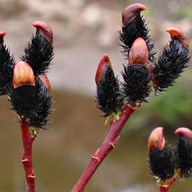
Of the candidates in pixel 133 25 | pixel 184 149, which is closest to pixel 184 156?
pixel 184 149

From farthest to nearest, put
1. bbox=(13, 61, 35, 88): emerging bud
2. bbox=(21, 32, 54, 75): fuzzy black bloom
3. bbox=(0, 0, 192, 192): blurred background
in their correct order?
bbox=(0, 0, 192, 192): blurred background → bbox=(21, 32, 54, 75): fuzzy black bloom → bbox=(13, 61, 35, 88): emerging bud

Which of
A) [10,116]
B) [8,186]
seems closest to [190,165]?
[8,186]

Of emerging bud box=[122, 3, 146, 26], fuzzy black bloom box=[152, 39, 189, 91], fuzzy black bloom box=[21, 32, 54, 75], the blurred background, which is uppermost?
the blurred background

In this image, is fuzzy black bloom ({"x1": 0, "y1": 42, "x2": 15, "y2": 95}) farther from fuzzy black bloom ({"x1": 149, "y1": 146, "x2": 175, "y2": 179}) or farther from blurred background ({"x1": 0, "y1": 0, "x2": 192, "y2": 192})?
blurred background ({"x1": 0, "y1": 0, "x2": 192, "y2": 192})

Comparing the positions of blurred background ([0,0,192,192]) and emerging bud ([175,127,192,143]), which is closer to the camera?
emerging bud ([175,127,192,143])

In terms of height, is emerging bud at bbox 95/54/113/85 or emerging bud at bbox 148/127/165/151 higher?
emerging bud at bbox 95/54/113/85

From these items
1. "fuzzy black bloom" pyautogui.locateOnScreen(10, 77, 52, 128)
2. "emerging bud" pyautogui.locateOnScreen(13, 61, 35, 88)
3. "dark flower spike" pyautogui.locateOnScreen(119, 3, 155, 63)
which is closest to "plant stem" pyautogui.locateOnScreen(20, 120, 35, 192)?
"fuzzy black bloom" pyautogui.locateOnScreen(10, 77, 52, 128)

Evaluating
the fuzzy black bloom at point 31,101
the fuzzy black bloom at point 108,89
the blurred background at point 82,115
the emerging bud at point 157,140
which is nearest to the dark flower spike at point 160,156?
the emerging bud at point 157,140
